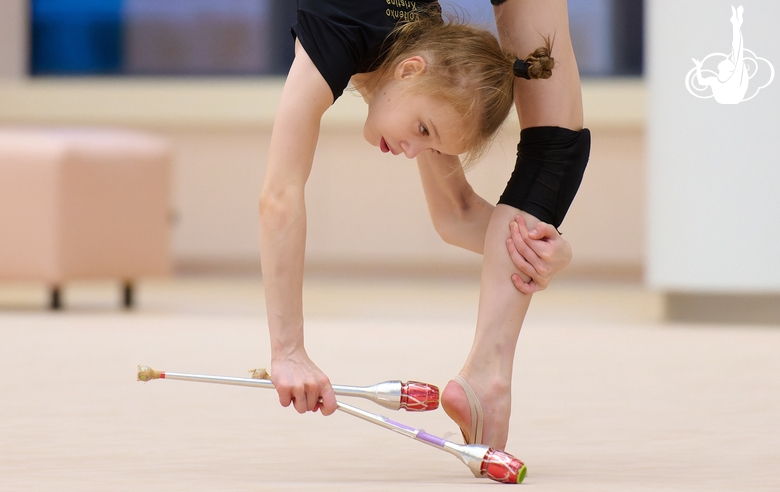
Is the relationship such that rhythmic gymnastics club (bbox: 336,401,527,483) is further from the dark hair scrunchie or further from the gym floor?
the dark hair scrunchie

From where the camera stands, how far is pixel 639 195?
453 cm

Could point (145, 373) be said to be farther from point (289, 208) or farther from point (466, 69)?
point (466, 69)

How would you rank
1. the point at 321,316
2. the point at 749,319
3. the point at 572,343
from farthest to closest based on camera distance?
1. the point at 321,316
2. the point at 749,319
3. the point at 572,343

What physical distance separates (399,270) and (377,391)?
3714mm

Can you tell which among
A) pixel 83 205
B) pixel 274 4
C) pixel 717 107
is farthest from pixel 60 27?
pixel 717 107

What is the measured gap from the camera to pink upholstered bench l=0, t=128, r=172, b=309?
307cm

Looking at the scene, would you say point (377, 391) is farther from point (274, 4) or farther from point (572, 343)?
point (274, 4)

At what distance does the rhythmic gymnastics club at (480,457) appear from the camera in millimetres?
1045

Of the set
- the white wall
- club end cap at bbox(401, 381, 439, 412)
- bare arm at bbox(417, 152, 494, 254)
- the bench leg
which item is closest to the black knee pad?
bare arm at bbox(417, 152, 494, 254)

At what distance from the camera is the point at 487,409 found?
1196mm

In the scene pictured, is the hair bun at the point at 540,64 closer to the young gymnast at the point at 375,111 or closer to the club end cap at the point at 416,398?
the young gymnast at the point at 375,111

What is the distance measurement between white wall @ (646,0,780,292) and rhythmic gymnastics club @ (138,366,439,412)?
1756 mm

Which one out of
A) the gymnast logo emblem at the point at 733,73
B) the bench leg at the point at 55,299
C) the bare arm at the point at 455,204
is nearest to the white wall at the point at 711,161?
the gymnast logo emblem at the point at 733,73

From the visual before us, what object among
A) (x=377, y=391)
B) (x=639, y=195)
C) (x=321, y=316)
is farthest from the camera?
→ (x=639, y=195)
